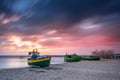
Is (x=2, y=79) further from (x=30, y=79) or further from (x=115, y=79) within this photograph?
(x=115, y=79)

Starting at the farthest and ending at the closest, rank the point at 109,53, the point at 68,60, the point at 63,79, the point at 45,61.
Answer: the point at 109,53 < the point at 68,60 < the point at 45,61 < the point at 63,79

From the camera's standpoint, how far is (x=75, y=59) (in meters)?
59.3

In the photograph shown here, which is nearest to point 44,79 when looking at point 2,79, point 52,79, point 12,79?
point 52,79

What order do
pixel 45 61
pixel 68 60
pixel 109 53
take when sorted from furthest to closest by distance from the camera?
pixel 109 53
pixel 68 60
pixel 45 61

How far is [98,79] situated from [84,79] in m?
1.32

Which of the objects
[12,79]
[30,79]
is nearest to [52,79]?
[30,79]

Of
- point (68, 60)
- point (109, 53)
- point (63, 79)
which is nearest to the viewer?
point (63, 79)

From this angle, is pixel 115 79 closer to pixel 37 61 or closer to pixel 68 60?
pixel 37 61

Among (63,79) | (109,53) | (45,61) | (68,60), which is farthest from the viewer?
(109,53)

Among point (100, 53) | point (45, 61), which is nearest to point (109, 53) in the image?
point (100, 53)

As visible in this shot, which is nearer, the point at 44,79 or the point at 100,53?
the point at 44,79

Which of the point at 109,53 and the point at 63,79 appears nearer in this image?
the point at 63,79

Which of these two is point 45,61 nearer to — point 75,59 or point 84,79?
point 84,79

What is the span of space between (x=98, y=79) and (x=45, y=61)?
17.9 m
